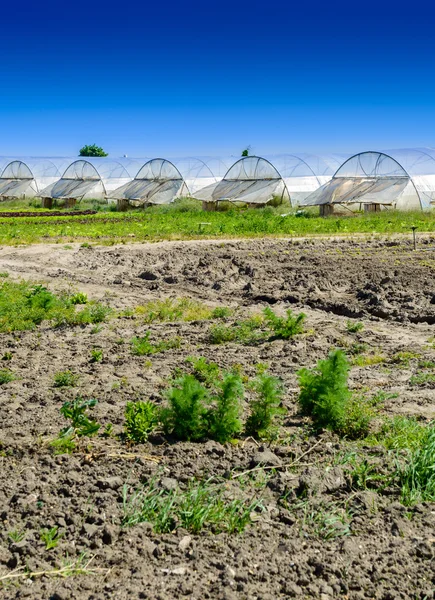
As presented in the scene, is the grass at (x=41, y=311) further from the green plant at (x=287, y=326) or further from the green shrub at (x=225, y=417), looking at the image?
the green shrub at (x=225, y=417)

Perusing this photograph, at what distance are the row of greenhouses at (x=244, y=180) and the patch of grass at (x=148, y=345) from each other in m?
22.5

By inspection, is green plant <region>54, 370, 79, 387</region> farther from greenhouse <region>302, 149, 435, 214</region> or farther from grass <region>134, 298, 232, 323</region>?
greenhouse <region>302, 149, 435, 214</region>

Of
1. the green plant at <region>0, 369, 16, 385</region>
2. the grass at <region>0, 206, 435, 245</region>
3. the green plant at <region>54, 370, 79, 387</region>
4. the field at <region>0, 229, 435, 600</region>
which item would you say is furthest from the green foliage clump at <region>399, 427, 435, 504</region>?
the grass at <region>0, 206, 435, 245</region>

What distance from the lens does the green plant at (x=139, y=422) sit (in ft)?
17.6

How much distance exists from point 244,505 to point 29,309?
275 inches

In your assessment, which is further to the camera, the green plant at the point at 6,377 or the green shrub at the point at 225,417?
the green plant at the point at 6,377

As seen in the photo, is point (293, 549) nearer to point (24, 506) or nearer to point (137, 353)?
point (24, 506)

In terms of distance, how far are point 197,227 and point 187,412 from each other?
65.3ft

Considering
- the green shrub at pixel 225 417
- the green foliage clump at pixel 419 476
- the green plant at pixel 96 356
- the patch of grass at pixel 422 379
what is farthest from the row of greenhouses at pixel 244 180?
the green foliage clump at pixel 419 476

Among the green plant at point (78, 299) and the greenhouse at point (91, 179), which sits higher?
the greenhouse at point (91, 179)

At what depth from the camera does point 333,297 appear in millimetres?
11789

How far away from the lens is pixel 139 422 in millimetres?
5402

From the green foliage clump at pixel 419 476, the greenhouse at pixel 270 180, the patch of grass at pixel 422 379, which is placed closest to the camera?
the green foliage clump at pixel 419 476

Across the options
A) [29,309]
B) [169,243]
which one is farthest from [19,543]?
[169,243]
